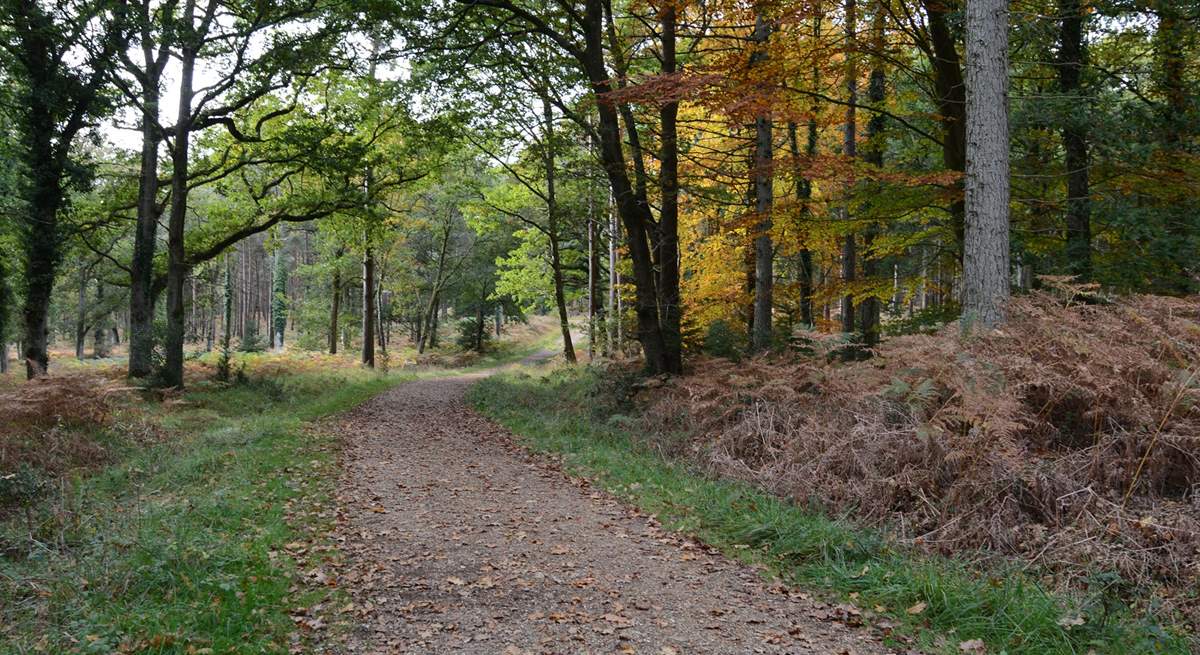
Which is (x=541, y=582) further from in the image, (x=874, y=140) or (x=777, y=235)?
(x=874, y=140)

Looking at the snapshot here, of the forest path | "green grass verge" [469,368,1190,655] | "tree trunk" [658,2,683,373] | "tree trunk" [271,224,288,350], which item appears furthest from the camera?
"tree trunk" [271,224,288,350]

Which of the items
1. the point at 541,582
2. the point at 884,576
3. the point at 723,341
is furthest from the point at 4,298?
the point at 884,576

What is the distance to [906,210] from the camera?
12109 millimetres

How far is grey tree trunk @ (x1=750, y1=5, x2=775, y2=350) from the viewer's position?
40.4 feet

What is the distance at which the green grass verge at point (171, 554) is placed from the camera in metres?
3.85

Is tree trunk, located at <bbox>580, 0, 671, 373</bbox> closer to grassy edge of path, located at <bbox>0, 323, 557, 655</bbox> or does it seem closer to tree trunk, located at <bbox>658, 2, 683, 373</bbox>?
tree trunk, located at <bbox>658, 2, 683, 373</bbox>

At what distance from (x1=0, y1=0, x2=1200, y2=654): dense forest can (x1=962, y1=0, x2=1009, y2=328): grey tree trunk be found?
34 millimetres

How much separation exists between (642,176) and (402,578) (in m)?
10.1

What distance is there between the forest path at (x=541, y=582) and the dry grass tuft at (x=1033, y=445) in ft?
5.84

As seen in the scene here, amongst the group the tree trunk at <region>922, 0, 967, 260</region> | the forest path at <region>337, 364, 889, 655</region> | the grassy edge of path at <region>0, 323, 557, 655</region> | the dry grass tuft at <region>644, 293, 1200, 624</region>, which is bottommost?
the forest path at <region>337, 364, 889, 655</region>

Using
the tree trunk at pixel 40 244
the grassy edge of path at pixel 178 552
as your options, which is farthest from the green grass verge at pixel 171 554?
the tree trunk at pixel 40 244

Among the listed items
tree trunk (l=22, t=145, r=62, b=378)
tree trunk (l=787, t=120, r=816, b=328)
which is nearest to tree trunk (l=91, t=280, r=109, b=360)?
tree trunk (l=22, t=145, r=62, b=378)

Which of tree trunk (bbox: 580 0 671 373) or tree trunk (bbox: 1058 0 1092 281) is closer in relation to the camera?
tree trunk (bbox: 1058 0 1092 281)

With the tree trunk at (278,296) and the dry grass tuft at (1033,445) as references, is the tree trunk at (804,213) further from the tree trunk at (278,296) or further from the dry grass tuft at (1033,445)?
the tree trunk at (278,296)
